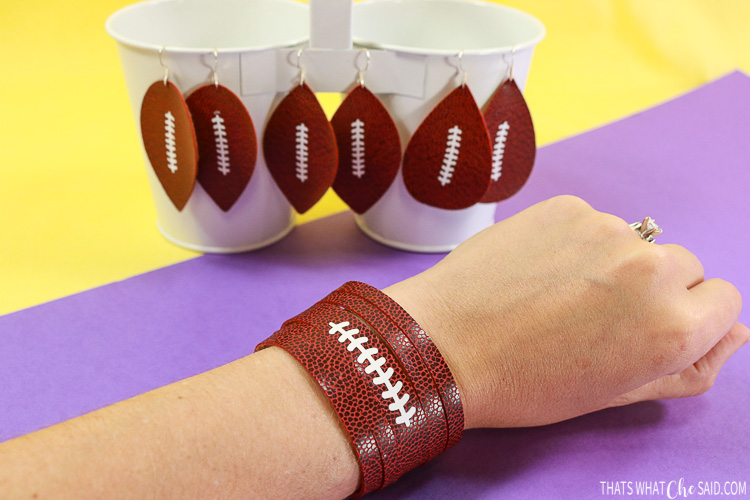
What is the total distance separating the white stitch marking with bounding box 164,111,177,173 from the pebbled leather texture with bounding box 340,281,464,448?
1.25 ft

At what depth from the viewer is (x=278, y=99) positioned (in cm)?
76

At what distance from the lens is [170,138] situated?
75 centimetres

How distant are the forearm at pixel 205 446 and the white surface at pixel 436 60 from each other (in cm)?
40

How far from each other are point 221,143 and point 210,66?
90 millimetres

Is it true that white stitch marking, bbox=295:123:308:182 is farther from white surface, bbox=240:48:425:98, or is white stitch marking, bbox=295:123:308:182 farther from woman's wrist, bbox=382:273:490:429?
woman's wrist, bbox=382:273:490:429

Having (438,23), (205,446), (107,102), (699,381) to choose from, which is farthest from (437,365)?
(107,102)

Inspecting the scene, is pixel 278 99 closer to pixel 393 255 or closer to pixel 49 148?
pixel 393 255

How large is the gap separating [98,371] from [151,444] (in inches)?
10.5

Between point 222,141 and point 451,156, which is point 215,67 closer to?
point 222,141

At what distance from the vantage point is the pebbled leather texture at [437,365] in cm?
48

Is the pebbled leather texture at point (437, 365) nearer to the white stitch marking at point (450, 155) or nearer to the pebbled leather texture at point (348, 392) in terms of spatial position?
the pebbled leather texture at point (348, 392)

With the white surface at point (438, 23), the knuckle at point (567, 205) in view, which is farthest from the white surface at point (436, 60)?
the knuckle at point (567, 205)

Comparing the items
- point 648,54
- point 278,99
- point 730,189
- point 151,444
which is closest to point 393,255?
point 278,99

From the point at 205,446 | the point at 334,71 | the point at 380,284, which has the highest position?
the point at 334,71
